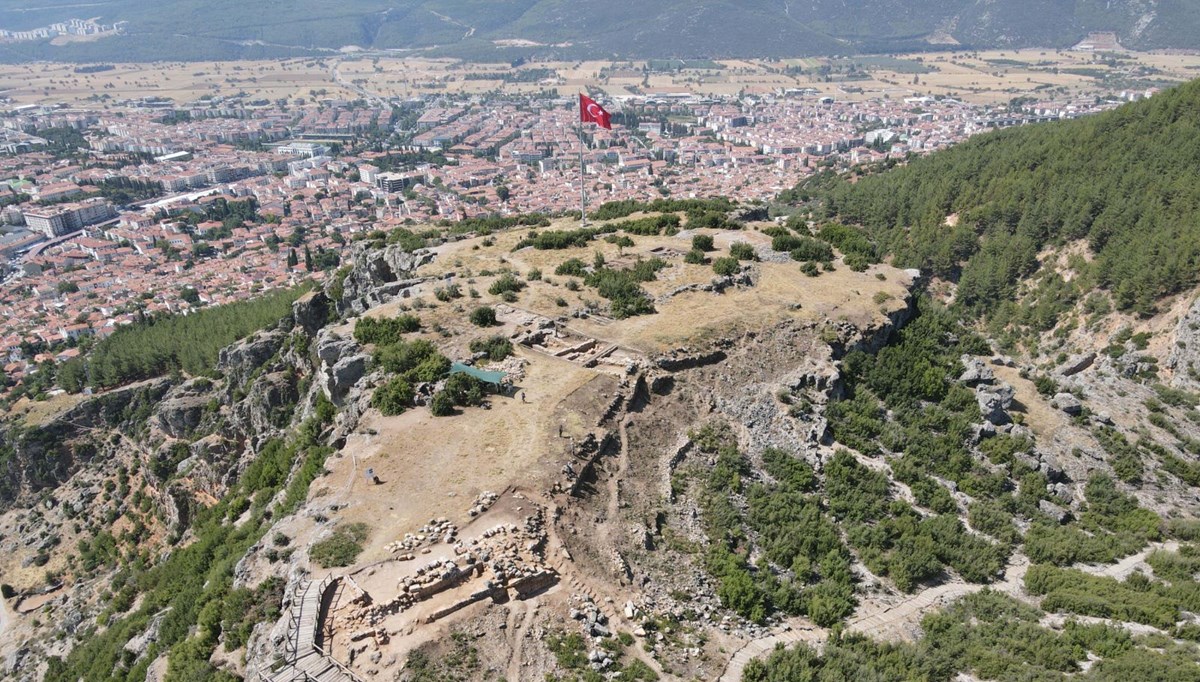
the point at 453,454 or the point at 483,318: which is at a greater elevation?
the point at 483,318

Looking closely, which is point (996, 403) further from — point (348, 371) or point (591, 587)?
point (348, 371)

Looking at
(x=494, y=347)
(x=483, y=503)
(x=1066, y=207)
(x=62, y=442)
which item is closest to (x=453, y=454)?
(x=483, y=503)

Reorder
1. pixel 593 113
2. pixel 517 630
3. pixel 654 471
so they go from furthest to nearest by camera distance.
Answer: pixel 593 113, pixel 654 471, pixel 517 630

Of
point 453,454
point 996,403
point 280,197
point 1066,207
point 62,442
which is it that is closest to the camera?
point 453,454

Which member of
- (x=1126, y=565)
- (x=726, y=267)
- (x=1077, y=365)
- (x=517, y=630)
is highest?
(x=726, y=267)

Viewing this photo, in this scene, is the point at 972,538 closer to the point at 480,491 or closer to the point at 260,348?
the point at 480,491

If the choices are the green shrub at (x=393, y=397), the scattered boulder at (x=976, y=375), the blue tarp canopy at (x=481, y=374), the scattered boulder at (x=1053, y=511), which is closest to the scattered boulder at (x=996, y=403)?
the scattered boulder at (x=976, y=375)

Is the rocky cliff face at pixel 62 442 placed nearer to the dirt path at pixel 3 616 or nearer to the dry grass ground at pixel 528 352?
the dirt path at pixel 3 616

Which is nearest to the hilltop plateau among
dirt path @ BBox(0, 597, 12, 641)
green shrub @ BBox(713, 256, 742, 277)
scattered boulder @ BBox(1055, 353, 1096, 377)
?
scattered boulder @ BBox(1055, 353, 1096, 377)
